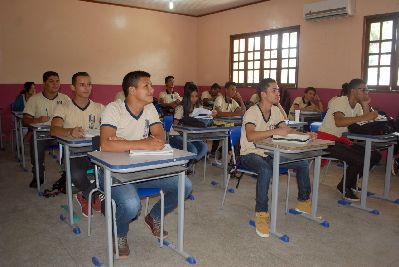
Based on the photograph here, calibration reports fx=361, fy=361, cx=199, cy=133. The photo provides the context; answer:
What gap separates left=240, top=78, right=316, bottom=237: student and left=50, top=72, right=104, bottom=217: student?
4.43 ft

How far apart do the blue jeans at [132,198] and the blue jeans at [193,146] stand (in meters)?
1.55

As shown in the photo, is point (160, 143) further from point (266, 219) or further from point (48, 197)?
point (48, 197)

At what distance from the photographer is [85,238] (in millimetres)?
2824

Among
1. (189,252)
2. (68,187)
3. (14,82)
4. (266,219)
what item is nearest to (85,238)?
(68,187)

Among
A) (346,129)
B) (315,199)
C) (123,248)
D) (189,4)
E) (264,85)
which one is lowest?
(123,248)

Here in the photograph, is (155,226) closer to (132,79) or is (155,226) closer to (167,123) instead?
(132,79)

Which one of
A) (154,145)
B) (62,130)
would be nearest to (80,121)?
(62,130)

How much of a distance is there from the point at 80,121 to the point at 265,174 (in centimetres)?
175

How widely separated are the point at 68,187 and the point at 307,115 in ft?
14.7

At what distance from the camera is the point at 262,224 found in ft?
9.56

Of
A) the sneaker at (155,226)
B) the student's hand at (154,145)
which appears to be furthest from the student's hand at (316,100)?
the student's hand at (154,145)

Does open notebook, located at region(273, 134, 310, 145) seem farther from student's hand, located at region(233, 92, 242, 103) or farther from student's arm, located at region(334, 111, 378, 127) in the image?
student's hand, located at region(233, 92, 242, 103)

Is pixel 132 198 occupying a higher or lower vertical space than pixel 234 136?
lower

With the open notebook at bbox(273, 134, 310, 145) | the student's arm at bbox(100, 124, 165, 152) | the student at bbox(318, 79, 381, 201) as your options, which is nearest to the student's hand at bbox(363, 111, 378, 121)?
the student at bbox(318, 79, 381, 201)
